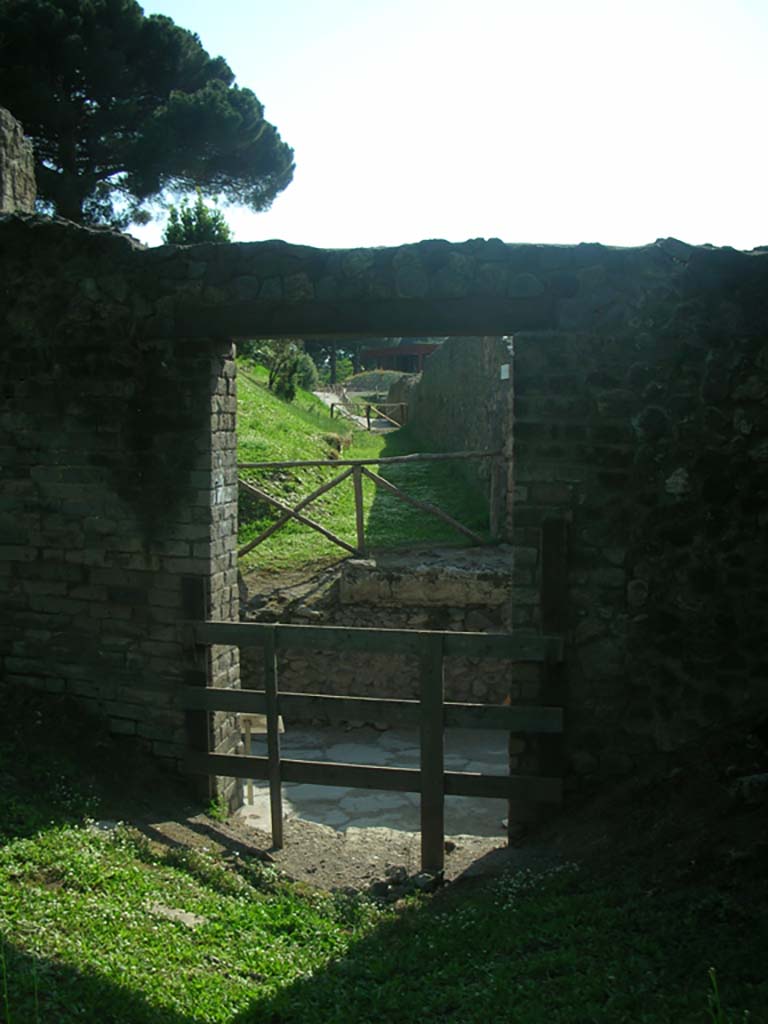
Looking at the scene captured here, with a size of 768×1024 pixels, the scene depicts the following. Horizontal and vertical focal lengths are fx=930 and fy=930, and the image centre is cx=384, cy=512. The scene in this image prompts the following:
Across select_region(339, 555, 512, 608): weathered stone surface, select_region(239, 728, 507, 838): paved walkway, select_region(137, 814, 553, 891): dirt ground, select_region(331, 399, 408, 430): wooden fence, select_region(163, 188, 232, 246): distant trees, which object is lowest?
select_region(239, 728, 507, 838): paved walkway

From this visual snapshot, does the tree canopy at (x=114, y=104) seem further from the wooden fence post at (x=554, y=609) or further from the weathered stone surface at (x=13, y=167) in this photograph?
the wooden fence post at (x=554, y=609)

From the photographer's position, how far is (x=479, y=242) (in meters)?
5.81

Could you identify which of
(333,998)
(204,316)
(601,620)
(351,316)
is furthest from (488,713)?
(204,316)

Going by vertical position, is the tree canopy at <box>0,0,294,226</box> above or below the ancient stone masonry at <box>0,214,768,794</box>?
above

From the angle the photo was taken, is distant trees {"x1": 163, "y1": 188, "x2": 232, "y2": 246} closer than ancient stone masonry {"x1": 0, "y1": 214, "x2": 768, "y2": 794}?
No

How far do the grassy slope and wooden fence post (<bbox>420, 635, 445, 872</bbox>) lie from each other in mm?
434

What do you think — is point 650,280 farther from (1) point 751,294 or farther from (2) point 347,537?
(2) point 347,537

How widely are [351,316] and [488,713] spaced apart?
2.68 meters

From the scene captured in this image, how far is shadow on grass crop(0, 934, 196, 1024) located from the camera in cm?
343

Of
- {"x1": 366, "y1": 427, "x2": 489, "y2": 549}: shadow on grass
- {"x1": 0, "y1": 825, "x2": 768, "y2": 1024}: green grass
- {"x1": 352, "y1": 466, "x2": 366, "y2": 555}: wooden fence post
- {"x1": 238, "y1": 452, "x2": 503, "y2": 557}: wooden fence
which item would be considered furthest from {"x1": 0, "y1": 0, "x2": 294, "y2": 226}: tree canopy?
{"x1": 0, "y1": 825, "x2": 768, "y2": 1024}: green grass

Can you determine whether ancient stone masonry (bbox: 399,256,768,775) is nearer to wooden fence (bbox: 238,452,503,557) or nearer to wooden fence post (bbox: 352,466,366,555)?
wooden fence (bbox: 238,452,503,557)

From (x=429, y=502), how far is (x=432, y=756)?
905cm

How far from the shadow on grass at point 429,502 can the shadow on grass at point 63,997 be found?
8516mm

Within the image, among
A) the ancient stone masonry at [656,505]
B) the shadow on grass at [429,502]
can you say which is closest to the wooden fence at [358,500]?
the shadow on grass at [429,502]
